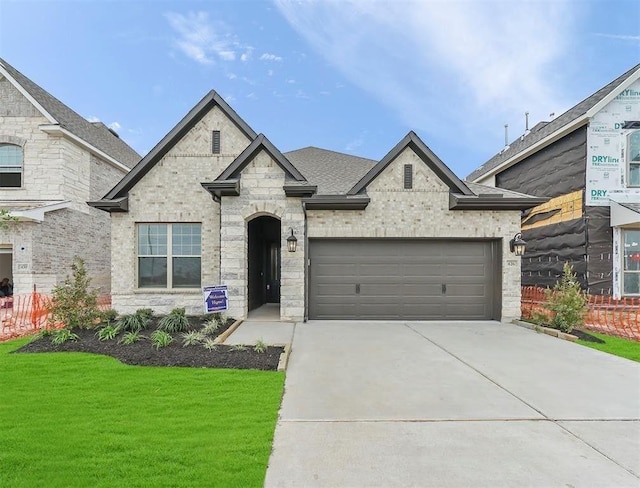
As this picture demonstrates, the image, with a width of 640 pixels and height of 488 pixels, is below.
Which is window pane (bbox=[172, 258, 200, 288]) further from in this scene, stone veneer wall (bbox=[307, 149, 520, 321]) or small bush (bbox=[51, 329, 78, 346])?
stone veneer wall (bbox=[307, 149, 520, 321])

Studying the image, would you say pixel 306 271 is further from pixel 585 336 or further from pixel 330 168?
pixel 585 336

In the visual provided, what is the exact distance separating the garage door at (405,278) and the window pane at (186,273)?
3474mm

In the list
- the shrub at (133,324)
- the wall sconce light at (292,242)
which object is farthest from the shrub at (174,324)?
the wall sconce light at (292,242)

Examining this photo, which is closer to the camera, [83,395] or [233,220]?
[83,395]

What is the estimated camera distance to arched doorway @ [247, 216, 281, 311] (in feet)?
37.7

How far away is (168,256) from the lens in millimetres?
10484

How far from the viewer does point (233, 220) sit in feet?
32.0

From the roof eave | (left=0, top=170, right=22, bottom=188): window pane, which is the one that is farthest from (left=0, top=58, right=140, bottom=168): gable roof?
the roof eave

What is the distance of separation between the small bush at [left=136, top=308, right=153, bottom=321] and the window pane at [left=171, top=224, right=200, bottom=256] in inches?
77.0

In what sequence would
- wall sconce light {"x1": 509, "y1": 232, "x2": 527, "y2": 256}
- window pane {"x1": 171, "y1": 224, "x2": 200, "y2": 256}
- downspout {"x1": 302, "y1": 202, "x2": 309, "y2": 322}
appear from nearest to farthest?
wall sconce light {"x1": 509, "y1": 232, "x2": 527, "y2": 256} < downspout {"x1": 302, "y1": 202, "x2": 309, "y2": 322} < window pane {"x1": 171, "y1": 224, "x2": 200, "y2": 256}

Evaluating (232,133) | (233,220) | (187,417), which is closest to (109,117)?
(232,133)

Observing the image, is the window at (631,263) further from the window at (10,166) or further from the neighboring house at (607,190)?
the window at (10,166)

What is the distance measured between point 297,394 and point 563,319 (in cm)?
757

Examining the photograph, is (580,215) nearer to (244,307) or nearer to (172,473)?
(244,307)
